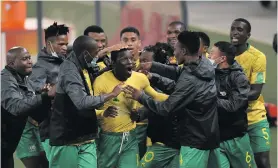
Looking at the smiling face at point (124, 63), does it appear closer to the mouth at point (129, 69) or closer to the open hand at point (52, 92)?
the mouth at point (129, 69)

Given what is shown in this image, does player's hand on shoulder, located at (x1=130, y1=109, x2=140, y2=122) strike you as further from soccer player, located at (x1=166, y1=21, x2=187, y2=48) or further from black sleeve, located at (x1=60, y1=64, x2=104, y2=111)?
soccer player, located at (x1=166, y1=21, x2=187, y2=48)

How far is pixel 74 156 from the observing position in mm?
8023

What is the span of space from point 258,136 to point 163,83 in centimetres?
169

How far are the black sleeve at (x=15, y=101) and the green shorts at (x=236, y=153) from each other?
2147 millimetres

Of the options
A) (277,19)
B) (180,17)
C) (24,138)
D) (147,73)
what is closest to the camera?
(147,73)

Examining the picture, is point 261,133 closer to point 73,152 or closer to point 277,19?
point 73,152

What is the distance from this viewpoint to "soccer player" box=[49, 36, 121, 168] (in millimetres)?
7750

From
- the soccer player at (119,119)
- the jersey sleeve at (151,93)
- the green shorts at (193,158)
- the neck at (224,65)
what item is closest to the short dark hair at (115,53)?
the soccer player at (119,119)

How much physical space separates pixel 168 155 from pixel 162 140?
0.18 metres

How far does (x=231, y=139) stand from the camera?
8.97m

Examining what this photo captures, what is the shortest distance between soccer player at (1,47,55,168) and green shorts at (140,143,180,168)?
1.27 m

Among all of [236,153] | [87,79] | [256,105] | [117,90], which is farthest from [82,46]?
[256,105]

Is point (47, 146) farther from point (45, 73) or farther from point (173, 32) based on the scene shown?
point (173, 32)

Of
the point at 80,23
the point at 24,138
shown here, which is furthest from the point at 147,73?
the point at 80,23
